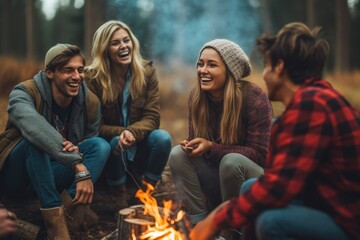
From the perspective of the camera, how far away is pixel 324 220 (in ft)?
8.21

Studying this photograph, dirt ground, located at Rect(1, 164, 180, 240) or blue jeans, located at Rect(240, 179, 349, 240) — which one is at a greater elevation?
blue jeans, located at Rect(240, 179, 349, 240)

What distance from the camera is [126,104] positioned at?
466 cm

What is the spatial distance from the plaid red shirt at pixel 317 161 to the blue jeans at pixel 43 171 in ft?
5.75

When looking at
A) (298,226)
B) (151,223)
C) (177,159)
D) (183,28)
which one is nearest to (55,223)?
(151,223)

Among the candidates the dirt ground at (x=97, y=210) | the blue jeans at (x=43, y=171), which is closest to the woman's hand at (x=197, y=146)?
the dirt ground at (x=97, y=210)

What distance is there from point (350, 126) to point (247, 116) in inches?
62.9

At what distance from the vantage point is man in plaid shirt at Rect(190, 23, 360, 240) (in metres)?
2.41

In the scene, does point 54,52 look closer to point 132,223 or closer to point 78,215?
point 78,215

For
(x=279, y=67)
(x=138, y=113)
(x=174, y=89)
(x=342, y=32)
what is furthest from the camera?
(x=342, y=32)

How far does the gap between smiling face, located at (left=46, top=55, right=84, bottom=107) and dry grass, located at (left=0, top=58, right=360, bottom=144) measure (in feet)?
11.7

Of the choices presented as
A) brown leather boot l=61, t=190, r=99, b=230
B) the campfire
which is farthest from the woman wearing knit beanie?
brown leather boot l=61, t=190, r=99, b=230

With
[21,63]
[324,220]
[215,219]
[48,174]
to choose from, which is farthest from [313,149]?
[21,63]

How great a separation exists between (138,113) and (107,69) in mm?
555

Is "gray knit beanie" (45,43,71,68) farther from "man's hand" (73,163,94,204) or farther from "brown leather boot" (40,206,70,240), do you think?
"brown leather boot" (40,206,70,240)
